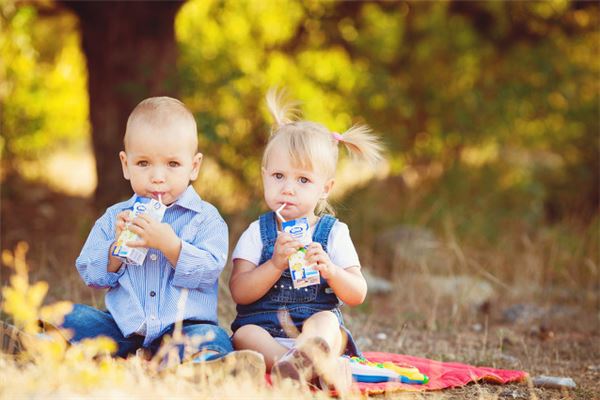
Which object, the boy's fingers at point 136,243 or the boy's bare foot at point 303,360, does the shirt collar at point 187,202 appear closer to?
the boy's fingers at point 136,243

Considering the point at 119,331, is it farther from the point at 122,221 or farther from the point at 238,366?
the point at 238,366

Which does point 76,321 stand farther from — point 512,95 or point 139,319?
point 512,95

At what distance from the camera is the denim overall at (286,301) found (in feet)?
11.5

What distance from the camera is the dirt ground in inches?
168

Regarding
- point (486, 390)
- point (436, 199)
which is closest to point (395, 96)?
point (436, 199)

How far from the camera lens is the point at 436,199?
8750 mm

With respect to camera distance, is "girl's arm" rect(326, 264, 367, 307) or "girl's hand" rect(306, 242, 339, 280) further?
"girl's arm" rect(326, 264, 367, 307)

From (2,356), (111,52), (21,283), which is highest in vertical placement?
(111,52)

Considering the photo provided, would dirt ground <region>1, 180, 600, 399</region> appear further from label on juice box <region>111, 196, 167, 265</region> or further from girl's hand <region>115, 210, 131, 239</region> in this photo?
girl's hand <region>115, 210, 131, 239</region>

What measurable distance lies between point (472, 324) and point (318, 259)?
2442mm

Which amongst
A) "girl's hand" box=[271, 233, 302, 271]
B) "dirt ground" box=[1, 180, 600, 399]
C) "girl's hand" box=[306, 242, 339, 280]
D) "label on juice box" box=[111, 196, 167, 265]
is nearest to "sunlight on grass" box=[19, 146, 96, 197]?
"dirt ground" box=[1, 180, 600, 399]

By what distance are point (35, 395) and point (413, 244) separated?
485 centimetres

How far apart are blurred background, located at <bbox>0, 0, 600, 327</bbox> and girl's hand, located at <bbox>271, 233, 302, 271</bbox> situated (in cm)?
275

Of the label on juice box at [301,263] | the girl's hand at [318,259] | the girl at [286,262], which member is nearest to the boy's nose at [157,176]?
the girl at [286,262]
